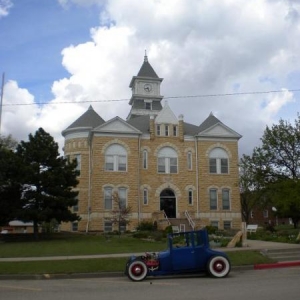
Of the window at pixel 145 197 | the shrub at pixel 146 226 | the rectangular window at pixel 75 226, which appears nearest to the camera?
the shrub at pixel 146 226

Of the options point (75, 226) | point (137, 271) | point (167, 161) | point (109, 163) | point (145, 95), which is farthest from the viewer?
point (145, 95)

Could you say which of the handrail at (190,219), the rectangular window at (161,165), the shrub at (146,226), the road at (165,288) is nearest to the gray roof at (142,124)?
the rectangular window at (161,165)

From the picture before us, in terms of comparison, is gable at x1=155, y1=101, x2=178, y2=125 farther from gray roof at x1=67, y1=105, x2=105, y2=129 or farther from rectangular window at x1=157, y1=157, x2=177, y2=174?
gray roof at x1=67, y1=105, x2=105, y2=129

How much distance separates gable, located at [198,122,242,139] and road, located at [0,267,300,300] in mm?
32081

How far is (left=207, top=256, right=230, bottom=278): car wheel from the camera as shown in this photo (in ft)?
48.2

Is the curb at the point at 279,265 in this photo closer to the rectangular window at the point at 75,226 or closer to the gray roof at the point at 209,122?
the rectangular window at the point at 75,226

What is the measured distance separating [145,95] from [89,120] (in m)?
11.2

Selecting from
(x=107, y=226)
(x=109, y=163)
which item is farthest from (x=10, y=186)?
(x=109, y=163)

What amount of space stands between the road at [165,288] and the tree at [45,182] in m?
17.1

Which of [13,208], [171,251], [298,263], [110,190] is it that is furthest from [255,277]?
[110,190]

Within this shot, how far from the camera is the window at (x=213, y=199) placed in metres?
46.7

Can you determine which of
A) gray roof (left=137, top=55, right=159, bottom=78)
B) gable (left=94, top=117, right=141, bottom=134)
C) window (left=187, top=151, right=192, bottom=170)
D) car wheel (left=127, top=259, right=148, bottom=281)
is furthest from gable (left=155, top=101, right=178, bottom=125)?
car wheel (left=127, top=259, right=148, bottom=281)

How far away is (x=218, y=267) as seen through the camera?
1475 centimetres

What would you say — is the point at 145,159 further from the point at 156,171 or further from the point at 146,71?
the point at 146,71
